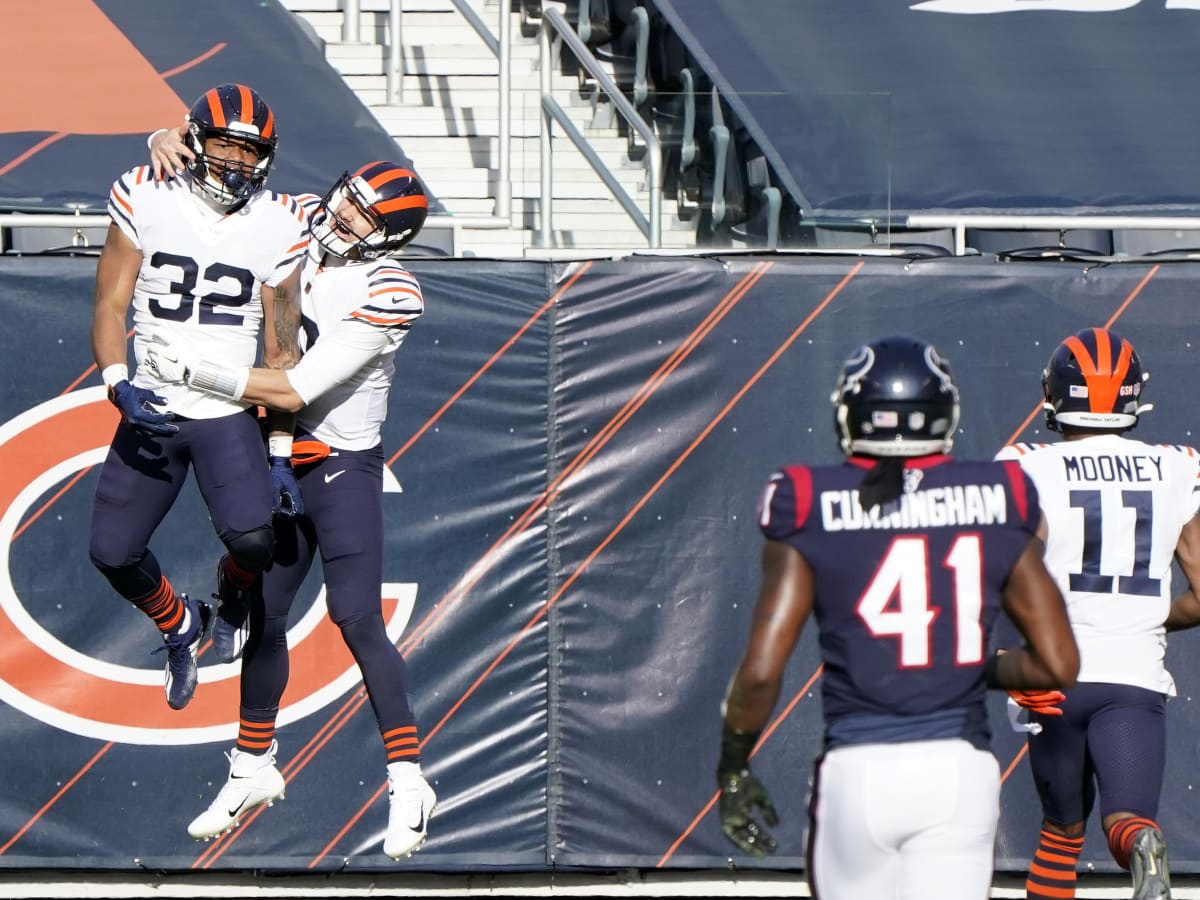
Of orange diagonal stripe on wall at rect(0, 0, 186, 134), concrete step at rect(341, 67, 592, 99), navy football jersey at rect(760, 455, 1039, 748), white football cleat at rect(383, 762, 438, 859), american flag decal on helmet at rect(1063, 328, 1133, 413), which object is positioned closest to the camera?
navy football jersey at rect(760, 455, 1039, 748)

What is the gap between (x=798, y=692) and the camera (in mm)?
7082

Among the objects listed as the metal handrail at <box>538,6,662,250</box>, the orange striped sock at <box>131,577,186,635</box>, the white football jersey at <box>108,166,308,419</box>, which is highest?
the metal handrail at <box>538,6,662,250</box>

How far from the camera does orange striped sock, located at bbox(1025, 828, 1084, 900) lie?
5578 millimetres

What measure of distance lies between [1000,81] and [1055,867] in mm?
5547

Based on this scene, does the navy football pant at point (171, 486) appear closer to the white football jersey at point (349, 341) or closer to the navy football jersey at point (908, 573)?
the white football jersey at point (349, 341)

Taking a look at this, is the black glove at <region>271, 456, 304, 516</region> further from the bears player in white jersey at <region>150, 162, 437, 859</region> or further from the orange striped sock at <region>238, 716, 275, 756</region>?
the orange striped sock at <region>238, 716, 275, 756</region>

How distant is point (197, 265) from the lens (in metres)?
5.35

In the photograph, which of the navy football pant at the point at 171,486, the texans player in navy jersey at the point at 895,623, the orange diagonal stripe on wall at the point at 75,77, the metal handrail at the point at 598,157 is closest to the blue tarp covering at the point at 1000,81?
the metal handrail at the point at 598,157

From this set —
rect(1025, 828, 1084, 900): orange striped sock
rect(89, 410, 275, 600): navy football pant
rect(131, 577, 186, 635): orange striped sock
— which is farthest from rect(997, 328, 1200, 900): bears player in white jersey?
rect(131, 577, 186, 635): orange striped sock

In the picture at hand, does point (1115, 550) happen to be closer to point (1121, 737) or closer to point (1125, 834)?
point (1121, 737)

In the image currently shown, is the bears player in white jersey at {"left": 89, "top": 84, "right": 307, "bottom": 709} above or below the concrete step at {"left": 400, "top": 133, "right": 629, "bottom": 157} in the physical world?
below

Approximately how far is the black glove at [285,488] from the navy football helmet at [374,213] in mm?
658

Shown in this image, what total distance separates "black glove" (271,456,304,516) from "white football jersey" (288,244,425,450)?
13 centimetres

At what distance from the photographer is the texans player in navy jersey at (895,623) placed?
364cm
